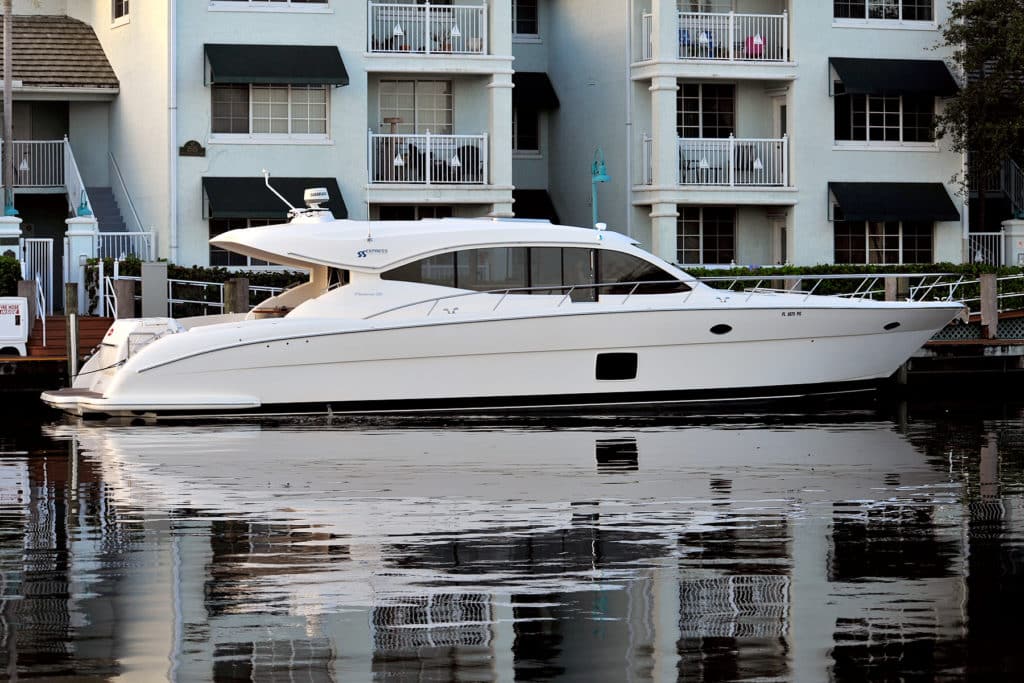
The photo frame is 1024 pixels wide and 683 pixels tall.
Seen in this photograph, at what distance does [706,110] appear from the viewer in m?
40.9

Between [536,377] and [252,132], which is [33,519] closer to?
[536,377]

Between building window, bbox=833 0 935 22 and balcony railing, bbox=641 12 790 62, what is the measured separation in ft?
4.34

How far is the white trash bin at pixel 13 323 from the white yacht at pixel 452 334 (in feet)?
9.68

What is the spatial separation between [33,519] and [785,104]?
27.7 metres

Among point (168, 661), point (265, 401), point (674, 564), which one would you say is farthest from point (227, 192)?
point (168, 661)

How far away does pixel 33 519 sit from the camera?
15391 mm

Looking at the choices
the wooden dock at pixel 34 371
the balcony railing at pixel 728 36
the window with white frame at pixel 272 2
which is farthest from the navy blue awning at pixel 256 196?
the wooden dock at pixel 34 371

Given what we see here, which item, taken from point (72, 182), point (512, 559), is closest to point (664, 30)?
point (72, 182)

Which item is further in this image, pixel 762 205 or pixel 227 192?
pixel 762 205

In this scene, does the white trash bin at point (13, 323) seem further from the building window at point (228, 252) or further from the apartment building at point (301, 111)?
the building window at point (228, 252)

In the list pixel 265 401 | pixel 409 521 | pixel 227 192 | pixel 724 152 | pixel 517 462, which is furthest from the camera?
pixel 724 152

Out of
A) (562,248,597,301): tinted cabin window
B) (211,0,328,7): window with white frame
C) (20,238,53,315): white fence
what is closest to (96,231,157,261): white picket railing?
(20,238,53,315): white fence

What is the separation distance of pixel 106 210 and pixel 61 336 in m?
9.82

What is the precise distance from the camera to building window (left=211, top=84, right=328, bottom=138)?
37.2m
